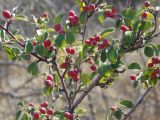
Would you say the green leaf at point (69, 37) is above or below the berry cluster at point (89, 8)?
below

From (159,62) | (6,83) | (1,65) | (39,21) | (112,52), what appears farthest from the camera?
(6,83)

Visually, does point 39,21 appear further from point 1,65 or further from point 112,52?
point 1,65

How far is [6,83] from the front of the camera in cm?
614

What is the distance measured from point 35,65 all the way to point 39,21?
20 cm

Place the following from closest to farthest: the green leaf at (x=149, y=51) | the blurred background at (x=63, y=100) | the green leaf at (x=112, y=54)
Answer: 1. the green leaf at (x=112, y=54)
2. the green leaf at (x=149, y=51)
3. the blurred background at (x=63, y=100)

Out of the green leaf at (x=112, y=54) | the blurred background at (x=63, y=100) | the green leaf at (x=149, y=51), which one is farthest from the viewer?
the blurred background at (x=63, y=100)

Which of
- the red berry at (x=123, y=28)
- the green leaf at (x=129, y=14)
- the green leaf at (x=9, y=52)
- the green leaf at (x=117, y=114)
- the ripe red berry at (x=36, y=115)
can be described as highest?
the green leaf at (x=129, y=14)

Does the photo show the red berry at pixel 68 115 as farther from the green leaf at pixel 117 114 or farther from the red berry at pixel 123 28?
the red berry at pixel 123 28

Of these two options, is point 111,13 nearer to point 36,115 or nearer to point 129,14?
point 129,14

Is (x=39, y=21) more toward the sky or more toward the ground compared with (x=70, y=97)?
more toward the sky

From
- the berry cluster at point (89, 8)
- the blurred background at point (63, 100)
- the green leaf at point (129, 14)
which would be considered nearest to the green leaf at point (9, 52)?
the berry cluster at point (89, 8)

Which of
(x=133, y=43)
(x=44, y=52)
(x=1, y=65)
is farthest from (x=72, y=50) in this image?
(x=1, y=65)

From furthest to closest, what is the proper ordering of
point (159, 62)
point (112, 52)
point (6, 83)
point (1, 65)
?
point (6, 83) → point (1, 65) → point (159, 62) → point (112, 52)

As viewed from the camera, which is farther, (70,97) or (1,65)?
(1,65)
